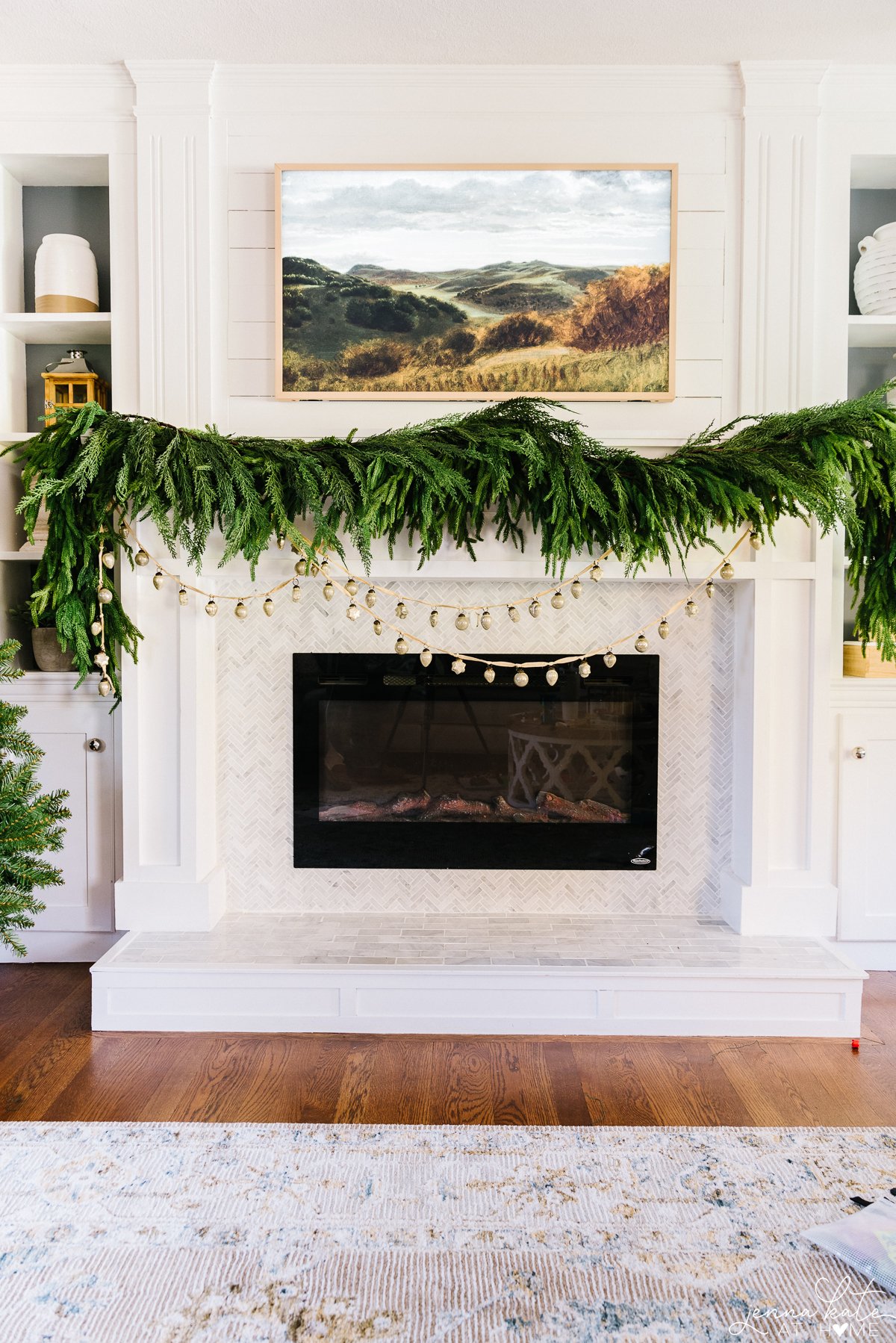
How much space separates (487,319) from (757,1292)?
7.68 feet

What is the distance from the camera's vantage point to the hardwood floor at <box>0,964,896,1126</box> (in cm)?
196

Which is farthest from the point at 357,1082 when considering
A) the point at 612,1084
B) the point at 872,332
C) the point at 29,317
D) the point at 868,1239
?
the point at 872,332

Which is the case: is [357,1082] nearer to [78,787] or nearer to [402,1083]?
[402,1083]

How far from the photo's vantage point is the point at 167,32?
2350mm

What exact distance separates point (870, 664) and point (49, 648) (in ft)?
8.15

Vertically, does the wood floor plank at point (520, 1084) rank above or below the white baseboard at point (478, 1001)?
below

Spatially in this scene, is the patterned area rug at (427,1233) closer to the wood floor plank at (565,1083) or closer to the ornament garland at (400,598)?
the wood floor plank at (565,1083)

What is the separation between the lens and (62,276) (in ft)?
8.72

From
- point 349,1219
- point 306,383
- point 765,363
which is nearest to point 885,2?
point 765,363

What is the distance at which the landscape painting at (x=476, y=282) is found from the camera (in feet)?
8.31

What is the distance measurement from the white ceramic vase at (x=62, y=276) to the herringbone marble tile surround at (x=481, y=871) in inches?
41.1

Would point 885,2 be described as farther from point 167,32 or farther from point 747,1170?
point 747,1170

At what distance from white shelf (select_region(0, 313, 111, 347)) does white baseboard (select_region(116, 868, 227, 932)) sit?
5.38 ft

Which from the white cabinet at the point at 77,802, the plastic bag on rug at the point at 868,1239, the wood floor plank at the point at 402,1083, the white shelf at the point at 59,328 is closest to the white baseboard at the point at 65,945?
the white cabinet at the point at 77,802
